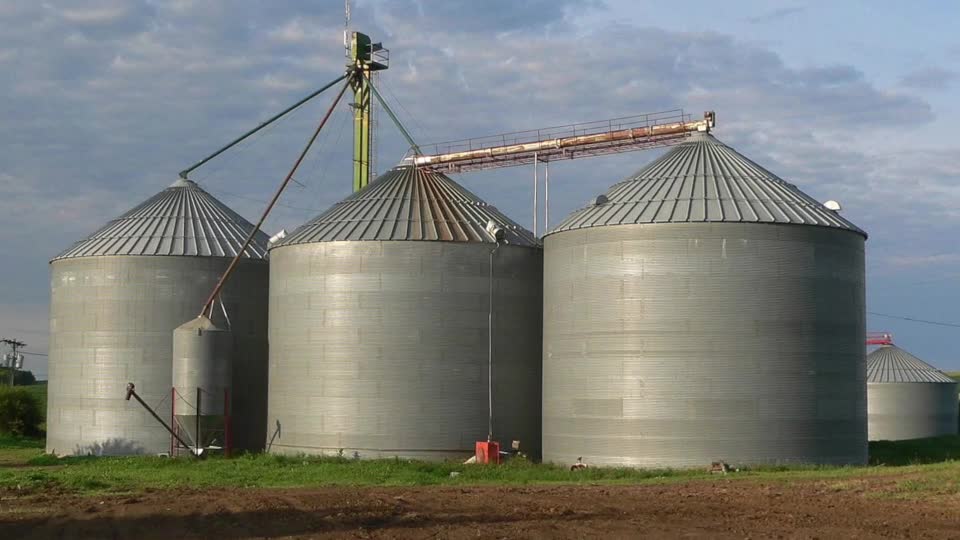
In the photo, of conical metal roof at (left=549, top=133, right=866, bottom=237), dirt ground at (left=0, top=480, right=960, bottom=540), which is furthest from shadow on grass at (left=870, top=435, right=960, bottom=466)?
dirt ground at (left=0, top=480, right=960, bottom=540)

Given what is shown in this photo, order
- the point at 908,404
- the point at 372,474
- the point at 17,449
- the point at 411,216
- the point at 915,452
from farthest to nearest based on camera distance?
the point at 908,404 < the point at 17,449 < the point at 915,452 < the point at 411,216 < the point at 372,474

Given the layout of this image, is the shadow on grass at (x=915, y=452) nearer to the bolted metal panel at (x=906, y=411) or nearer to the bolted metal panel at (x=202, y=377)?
the bolted metal panel at (x=906, y=411)

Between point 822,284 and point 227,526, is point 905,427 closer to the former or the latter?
point 822,284

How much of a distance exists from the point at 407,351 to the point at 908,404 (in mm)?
41666

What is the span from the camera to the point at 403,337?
4481 centimetres

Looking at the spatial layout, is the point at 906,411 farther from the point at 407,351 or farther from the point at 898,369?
the point at 407,351

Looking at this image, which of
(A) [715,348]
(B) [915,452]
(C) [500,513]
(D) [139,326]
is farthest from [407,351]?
(B) [915,452]

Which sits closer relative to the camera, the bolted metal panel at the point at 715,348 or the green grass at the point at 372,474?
the green grass at the point at 372,474

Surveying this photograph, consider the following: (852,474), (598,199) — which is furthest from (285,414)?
(852,474)

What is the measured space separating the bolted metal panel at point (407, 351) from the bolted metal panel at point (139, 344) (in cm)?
659

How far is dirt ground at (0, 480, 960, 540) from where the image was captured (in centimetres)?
2367

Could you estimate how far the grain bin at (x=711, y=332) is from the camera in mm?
39312

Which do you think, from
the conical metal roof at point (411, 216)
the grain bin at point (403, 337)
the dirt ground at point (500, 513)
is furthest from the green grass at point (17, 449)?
the dirt ground at point (500, 513)

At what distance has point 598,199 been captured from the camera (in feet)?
144
